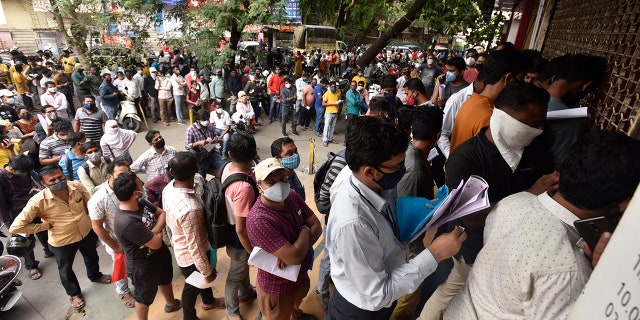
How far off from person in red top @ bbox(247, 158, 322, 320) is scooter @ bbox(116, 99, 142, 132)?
792cm

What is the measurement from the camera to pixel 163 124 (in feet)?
32.3

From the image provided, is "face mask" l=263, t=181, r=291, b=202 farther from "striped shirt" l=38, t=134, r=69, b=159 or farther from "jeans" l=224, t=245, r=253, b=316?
"striped shirt" l=38, t=134, r=69, b=159

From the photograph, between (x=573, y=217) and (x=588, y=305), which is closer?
(x=588, y=305)

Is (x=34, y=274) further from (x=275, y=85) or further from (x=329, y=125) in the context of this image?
(x=275, y=85)

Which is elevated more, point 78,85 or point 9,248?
point 78,85

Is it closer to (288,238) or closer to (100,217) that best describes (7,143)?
(100,217)

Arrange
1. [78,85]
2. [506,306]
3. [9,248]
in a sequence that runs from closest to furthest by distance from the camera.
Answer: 1. [506,306]
2. [9,248]
3. [78,85]

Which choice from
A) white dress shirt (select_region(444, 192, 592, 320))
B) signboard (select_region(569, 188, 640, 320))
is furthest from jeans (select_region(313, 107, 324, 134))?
signboard (select_region(569, 188, 640, 320))

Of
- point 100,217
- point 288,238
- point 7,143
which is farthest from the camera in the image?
point 7,143

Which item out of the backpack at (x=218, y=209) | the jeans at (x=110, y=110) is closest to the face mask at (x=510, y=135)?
the backpack at (x=218, y=209)

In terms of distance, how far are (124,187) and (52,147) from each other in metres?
3.29

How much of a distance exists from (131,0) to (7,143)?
6.16m

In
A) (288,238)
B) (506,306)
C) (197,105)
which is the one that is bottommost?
(197,105)

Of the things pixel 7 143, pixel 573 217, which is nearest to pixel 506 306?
pixel 573 217
